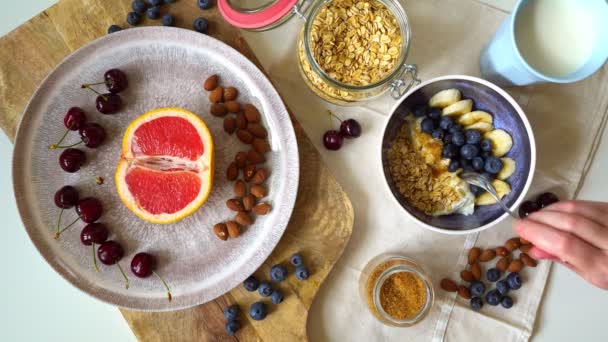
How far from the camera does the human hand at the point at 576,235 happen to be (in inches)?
38.5

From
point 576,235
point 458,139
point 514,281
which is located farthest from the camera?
point 514,281

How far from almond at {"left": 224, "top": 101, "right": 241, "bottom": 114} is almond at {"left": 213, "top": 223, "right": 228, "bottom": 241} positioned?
307 millimetres

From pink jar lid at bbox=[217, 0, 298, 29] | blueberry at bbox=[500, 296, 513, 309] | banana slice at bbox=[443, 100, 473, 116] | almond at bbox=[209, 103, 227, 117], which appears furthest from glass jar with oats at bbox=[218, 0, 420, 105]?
blueberry at bbox=[500, 296, 513, 309]

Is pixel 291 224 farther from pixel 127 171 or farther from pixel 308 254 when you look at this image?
pixel 127 171

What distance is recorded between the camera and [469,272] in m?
1.22

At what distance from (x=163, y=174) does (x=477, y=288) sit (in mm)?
906

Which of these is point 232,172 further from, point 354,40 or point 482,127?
point 482,127

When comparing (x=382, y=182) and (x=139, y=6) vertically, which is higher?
(x=139, y=6)

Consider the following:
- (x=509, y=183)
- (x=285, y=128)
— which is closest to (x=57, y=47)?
(x=285, y=128)

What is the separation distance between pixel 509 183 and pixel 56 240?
1200 millimetres

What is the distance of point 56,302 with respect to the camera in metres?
1.30

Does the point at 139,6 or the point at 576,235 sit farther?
the point at 139,6

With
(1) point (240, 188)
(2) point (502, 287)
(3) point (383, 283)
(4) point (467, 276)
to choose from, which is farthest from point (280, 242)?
(2) point (502, 287)

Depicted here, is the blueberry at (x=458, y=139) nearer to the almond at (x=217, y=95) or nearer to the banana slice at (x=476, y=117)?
the banana slice at (x=476, y=117)
